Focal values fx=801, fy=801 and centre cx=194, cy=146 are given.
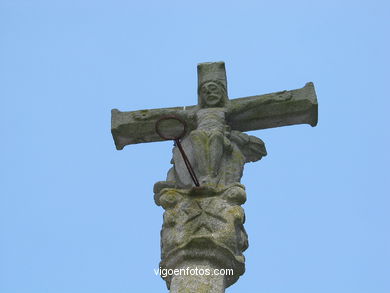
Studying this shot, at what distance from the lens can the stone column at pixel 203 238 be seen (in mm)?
6406

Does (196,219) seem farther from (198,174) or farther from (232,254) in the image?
(198,174)

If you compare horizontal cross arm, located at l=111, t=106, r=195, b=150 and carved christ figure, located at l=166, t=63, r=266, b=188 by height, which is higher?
horizontal cross arm, located at l=111, t=106, r=195, b=150

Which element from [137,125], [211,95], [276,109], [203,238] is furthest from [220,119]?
[203,238]

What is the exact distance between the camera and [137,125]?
921cm

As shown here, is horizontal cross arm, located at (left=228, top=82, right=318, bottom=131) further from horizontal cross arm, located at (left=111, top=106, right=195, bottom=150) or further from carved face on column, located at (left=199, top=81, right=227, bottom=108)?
horizontal cross arm, located at (left=111, top=106, right=195, bottom=150)

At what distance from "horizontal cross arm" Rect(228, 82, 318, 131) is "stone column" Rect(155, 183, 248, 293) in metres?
1.90

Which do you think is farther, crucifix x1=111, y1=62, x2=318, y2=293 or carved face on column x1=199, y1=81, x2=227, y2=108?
carved face on column x1=199, y1=81, x2=227, y2=108

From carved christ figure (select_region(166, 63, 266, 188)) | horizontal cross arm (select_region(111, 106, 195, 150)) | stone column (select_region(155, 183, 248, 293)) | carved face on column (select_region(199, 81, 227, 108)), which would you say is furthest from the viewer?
horizontal cross arm (select_region(111, 106, 195, 150))

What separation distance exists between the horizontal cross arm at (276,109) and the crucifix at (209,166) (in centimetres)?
1

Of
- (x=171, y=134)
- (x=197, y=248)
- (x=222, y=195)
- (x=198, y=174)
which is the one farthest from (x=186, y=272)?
(x=171, y=134)

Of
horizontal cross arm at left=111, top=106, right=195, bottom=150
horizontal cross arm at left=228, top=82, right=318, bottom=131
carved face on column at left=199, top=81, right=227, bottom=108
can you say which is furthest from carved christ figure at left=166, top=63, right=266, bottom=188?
horizontal cross arm at left=111, top=106, right=195, bottom=150

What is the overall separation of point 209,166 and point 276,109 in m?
1.64

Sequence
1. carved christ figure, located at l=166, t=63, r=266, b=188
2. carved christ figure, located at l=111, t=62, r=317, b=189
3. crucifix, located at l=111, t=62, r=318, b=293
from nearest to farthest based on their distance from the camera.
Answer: crucifix, located at l=111, t=62, r=318, b=293 < carved christ figure, located at l=166, t=63, r=266, b=188 < carved christ figure, located at l=111, t=62, r=317, b=189

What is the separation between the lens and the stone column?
6.41 m
